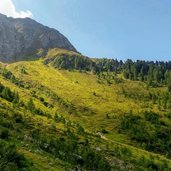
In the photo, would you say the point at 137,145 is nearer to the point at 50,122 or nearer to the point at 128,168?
the point at 50,122

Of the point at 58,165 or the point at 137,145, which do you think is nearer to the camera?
the point at 58,165

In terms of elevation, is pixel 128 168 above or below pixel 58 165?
below

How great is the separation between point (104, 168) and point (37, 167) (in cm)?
3699

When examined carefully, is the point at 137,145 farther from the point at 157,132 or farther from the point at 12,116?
the point at 12,116

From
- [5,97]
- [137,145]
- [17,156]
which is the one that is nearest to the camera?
[17,156]

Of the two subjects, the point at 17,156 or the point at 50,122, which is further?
the point at 50,122

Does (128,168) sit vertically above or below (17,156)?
below

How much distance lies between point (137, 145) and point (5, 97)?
7255cm

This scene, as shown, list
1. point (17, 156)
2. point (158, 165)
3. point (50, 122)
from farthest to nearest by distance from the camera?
1. point (50, 122)
2. point (158, 165)
3. point (17, 156)

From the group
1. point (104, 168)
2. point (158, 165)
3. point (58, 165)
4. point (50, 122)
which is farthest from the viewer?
point (50, 122)

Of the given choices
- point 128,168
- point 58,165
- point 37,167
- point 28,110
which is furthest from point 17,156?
point 28,110

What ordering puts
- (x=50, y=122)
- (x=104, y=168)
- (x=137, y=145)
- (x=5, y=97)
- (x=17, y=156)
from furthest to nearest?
(x=5, y=97) → (x=137, y=145) → (x=50, y=122) → (x=104, y=168) → (x=17, y=156)

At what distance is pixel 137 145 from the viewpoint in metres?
173

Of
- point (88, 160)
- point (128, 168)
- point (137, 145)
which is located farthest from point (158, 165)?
point (88, 160)
